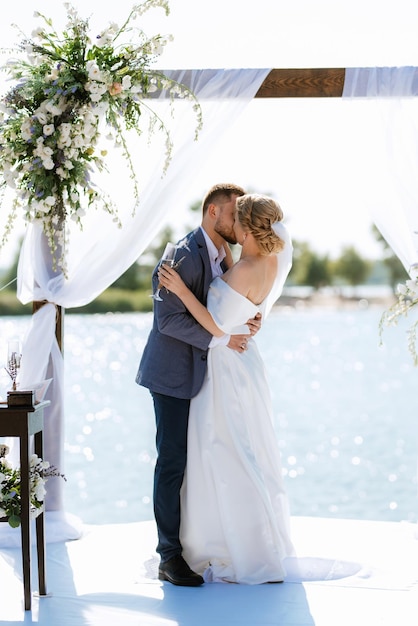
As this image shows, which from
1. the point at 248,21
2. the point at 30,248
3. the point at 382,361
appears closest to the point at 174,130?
the point at 30,248

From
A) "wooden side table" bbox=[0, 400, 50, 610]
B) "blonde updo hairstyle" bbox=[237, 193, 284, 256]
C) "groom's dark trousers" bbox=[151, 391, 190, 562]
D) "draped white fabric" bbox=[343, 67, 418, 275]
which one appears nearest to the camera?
"wooden side table" bbox=[0, 400, 50, 610]

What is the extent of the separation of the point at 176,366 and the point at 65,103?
1177 millimetres

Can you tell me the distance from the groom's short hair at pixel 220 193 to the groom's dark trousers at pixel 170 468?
0.86 m

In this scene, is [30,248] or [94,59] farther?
[30,248]

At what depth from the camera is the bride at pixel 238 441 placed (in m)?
3.90

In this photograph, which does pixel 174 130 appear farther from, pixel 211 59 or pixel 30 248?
pixel 30 248

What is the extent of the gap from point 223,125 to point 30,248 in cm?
113

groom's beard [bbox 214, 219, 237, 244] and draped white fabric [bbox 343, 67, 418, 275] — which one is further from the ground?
draped white fabric [bbox 343, 67, 418, 275]

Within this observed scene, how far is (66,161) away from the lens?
379cm

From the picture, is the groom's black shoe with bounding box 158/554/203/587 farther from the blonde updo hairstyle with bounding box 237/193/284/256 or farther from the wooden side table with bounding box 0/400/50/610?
the blonde updo hairstyle with bounding box 237/193/284/256

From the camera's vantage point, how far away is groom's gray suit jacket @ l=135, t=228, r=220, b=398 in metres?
3.93

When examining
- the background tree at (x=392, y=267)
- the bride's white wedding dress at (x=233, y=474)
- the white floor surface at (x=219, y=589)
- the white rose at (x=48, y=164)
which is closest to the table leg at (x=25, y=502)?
the white floor surface at (x=219, y=589)

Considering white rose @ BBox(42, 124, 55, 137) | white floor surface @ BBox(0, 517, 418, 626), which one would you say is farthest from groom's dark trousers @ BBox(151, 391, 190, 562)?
white rose @ BBox(42, 124, 55, 137)

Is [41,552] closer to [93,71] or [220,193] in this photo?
[220,193]
